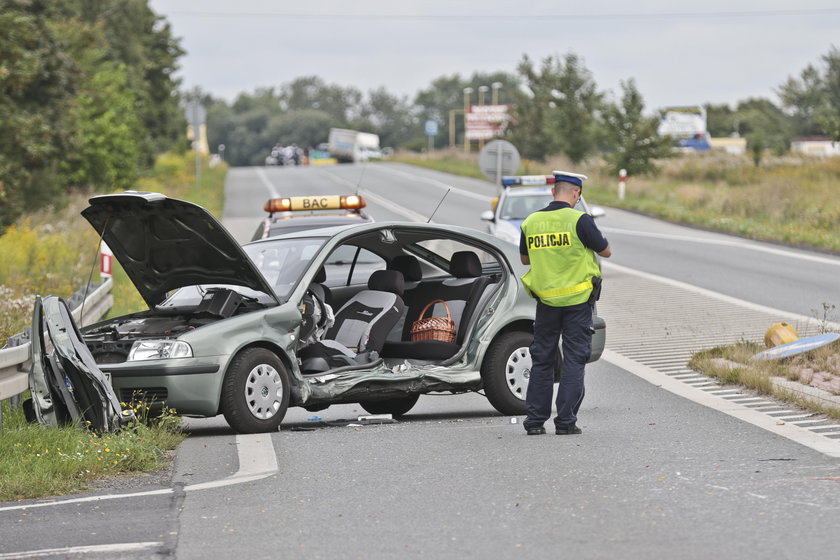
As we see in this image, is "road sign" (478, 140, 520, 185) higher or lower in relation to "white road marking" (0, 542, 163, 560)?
higher

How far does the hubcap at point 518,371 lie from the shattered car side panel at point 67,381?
2.96 meters

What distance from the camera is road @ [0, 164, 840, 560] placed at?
5574mm

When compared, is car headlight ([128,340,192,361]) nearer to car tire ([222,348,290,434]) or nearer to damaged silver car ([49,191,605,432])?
damaged silver car ([49,191,605,432])

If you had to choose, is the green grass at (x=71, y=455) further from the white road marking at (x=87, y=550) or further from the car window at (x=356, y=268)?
the car window at (x=356, y=268)

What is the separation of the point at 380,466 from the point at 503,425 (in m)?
1.99

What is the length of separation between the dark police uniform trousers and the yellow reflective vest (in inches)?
4.0

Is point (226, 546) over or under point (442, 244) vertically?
under

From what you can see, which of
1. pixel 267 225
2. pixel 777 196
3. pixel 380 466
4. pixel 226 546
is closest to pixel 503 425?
pixel 380 466

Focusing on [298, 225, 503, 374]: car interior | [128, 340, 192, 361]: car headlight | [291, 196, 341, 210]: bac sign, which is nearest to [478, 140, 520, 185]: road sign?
[291, 196, 341, 210]: bac sign

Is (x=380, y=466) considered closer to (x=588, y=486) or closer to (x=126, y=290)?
(x=588, y=486)

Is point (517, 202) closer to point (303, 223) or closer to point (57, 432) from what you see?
point (303, 223)

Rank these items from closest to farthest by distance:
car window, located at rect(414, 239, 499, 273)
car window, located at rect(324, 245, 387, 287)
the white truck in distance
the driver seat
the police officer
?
the police officer
the driver seat
car window, located at rect(414, 239, 499, 273)
car window, located at rect(324, 245, 387, 287)
the white truck in distance

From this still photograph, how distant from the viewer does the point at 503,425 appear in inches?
369

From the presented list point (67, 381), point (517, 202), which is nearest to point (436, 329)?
point (67, 381)
